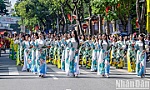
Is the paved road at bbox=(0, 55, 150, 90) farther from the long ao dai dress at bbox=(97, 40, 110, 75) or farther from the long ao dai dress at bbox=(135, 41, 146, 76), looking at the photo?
the long ao dai dress at bbox=(135, 41, 146, 76)

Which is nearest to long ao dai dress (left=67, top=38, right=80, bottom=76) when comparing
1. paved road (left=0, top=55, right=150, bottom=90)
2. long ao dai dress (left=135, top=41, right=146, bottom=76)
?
paved road (left=0, top=55, right=150, bottom=90)

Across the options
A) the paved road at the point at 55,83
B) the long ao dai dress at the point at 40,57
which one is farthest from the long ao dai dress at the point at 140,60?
the long ao dai dress at the point at 40,57

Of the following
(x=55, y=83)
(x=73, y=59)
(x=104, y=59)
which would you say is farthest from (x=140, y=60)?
(x=55, y=83)

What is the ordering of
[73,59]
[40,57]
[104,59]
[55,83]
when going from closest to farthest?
[55,83]
[40,57]
[73,59]
[104,59]

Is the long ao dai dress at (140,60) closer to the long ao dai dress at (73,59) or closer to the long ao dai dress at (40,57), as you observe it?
the long ao dai dress at (73,59)

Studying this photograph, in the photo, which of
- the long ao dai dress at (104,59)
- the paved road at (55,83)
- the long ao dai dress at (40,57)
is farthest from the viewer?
the long ao dai dress at (104,59)

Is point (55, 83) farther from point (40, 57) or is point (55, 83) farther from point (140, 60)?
point (140, 60)

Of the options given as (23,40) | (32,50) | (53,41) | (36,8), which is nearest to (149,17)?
(53,41)

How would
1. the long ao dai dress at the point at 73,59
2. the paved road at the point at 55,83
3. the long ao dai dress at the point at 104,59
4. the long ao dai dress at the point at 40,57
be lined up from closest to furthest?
the paved road at the point at 55,83
the long ao dai dress at the point at 40,57
the long ao dai dress at the point at 73,59
the long ao dai dress at the point at 104,59

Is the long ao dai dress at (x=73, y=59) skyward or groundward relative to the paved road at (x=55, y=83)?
skyward

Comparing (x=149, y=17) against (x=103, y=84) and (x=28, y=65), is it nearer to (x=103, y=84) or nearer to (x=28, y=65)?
(x=28, y=65)

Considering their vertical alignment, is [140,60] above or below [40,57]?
below

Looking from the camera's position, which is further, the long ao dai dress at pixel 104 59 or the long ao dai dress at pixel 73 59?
the long ao dai dress at pixel 104 59

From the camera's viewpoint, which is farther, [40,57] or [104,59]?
[104,59]
